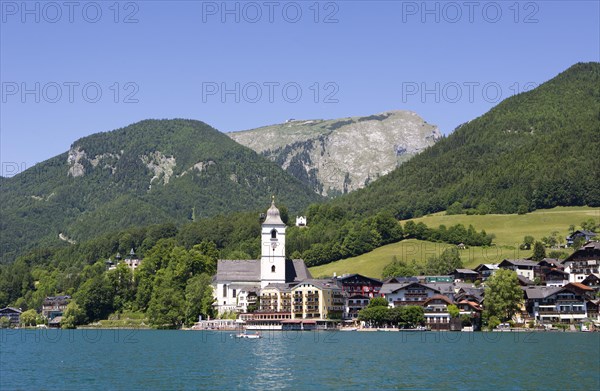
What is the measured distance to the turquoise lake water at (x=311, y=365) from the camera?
63875 millimetres

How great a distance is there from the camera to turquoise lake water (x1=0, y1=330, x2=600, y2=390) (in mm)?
63875

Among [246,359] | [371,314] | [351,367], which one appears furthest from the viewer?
[371,314]

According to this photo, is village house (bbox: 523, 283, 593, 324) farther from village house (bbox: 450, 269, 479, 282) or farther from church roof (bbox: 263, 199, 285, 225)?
church roof (bbox: 263, 199, 285, 225)

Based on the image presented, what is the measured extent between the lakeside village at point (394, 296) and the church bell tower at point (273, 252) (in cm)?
19

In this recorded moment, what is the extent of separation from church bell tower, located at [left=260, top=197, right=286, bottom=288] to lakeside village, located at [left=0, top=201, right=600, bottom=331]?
0.19 m

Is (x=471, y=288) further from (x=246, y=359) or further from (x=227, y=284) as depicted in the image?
(x=246, y=359)

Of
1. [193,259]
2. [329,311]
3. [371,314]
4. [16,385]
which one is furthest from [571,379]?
[193,259]

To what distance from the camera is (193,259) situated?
189750 mm

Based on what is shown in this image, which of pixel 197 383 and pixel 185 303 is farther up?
pixel 185 303

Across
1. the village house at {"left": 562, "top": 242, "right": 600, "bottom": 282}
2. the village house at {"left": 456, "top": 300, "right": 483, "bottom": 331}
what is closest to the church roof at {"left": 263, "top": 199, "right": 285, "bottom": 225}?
the village house at {"left": 456, "top": 300, "right": 483, "bottom": 331}

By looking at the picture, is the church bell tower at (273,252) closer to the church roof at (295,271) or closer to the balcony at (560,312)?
the church roof at (295,271)

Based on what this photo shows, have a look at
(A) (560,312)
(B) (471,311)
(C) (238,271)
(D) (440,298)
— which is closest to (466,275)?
(D) (440,298)

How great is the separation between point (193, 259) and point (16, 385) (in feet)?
412

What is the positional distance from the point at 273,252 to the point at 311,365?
102 meters
